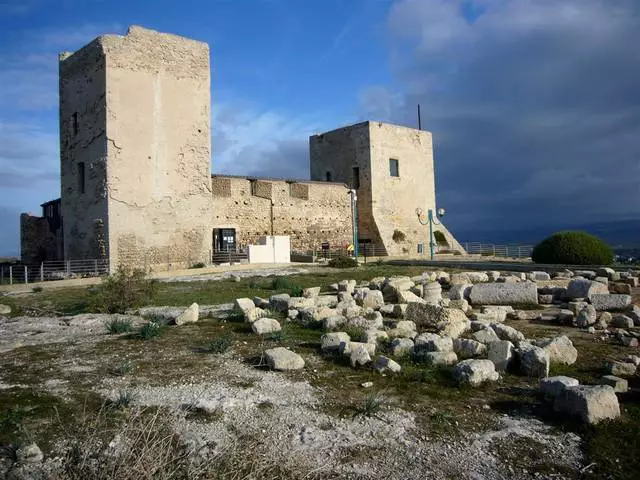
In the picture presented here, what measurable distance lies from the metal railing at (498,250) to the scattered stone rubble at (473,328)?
25.3 metres

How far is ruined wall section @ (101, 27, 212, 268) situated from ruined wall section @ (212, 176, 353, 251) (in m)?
3.15

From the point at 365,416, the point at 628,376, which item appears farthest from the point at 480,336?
the point at 365,416

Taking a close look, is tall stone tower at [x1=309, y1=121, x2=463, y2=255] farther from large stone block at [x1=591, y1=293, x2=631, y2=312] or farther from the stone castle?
large stone block at [x1=591, y1=293, x2=631, y2=312]

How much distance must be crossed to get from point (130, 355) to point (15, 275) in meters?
20.0

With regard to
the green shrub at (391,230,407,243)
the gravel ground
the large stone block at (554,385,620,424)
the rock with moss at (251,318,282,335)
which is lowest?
the gravel ground

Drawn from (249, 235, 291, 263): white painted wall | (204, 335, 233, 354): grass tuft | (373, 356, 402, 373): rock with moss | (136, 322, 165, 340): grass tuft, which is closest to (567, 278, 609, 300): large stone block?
(373, 356, 402, 373): rock with moss

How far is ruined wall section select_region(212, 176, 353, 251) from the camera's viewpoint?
28.0 m

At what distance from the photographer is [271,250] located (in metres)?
26.5

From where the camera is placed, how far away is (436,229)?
37.7 metres

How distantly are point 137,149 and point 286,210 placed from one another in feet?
33.8

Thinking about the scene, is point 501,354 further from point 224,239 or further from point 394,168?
point 394,168

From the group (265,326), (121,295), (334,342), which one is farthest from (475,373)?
(121,295)

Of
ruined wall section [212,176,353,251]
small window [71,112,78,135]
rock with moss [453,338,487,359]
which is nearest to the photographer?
rock with moss [453,338,487,359]

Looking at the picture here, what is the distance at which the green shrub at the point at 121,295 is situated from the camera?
1036cm
